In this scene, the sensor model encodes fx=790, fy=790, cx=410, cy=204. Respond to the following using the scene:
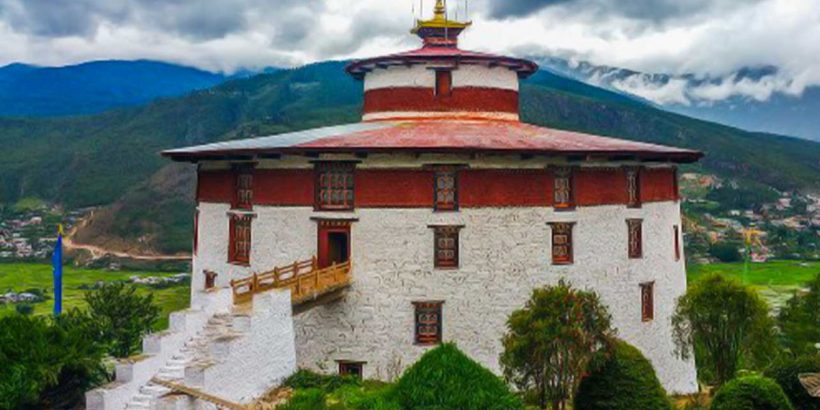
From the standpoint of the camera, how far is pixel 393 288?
78.8ft

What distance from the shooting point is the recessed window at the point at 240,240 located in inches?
1030

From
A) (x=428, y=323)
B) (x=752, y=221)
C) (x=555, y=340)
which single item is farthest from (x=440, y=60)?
(x=752, y=221)

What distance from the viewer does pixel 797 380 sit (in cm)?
1920

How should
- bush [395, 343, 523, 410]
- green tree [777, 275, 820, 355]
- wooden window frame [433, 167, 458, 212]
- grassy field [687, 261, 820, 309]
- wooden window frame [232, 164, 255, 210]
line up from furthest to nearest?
grassy field [687, 261, 820, 309] → green tree [777, 275, 820, 355] → wooden window frame [232, 164, 255, 210] → wooden window frame [433, 167, 458, 212] → bush [395, 343, 523, 410]

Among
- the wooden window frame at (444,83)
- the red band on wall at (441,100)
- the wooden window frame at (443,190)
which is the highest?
the wooden window frame at (444,83)

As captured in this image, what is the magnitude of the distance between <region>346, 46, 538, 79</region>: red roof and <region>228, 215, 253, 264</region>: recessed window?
828 cm

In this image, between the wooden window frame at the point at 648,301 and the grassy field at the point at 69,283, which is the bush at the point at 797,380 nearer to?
the wooden window frame at the point at 648,301

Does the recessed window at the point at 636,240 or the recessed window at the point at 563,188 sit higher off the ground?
the recessed window at the point at 563,188

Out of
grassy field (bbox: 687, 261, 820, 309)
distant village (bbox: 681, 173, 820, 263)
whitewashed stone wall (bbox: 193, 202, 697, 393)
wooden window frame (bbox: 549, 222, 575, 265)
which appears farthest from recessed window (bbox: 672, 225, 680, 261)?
distant village (bbox: 681, 173, 820, 263)

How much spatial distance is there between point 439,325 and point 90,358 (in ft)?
32.5

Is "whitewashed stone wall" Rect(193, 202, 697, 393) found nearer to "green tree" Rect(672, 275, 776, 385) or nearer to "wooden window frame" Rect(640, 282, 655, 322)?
"wooden window frame" Rect(640, 282, 655, 322)

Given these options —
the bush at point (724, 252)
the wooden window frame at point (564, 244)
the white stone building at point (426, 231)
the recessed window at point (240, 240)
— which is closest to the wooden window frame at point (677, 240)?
the white stone building at point (426, 231)

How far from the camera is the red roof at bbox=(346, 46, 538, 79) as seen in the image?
2944cm

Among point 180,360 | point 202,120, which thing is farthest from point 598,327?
point 202,120
